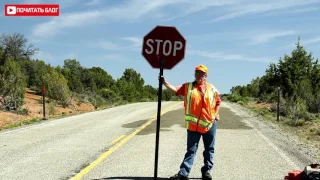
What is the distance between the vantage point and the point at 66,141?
11070 millimetres

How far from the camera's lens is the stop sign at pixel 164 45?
6.37 metres

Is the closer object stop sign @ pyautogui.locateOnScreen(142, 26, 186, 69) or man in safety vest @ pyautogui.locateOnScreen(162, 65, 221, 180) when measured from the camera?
man in safety vest @ pyautogui.locateOnScreen(162, 65, 221, 180)

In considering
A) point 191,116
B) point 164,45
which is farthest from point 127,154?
point 164,45

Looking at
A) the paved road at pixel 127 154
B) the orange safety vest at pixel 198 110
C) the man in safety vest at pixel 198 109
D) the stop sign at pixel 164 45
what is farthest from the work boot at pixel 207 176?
the stop sign at pixel 164 45

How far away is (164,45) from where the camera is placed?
642cm

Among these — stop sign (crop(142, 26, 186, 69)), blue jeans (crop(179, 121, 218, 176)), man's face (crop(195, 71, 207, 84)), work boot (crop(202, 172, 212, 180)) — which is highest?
stop sign (crop(142, 26, 186, 69))

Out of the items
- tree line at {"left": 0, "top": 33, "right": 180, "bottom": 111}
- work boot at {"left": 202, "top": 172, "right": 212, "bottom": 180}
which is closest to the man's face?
work boot at {"left": 202, "top": 172, "right": 212, "bottom": 180}

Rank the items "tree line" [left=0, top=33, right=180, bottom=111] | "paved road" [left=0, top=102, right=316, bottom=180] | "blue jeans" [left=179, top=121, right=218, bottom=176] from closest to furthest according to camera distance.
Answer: "blue jeans" [left=179, top=121, right=218, bottom=176]
"paved road" [left=0, top=102, right=316, bottom=180]
"tree line" [left=0, top=33, right=180, bottom=111]

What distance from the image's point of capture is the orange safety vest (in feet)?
20.4

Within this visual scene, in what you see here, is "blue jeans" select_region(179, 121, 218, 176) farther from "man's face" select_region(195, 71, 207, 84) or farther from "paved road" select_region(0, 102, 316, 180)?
"man's face" select_region(195, 71, 207, 84)

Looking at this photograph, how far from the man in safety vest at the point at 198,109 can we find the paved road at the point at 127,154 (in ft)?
2.21

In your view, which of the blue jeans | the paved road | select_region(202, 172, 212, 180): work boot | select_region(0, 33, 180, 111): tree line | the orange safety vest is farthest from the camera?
select_region(0, 33, 180, 111): tree line

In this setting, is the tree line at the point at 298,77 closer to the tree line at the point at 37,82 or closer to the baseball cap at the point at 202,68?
the tree line at the point at 37,82

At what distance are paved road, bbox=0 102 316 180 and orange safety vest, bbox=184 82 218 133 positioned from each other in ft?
3.39
